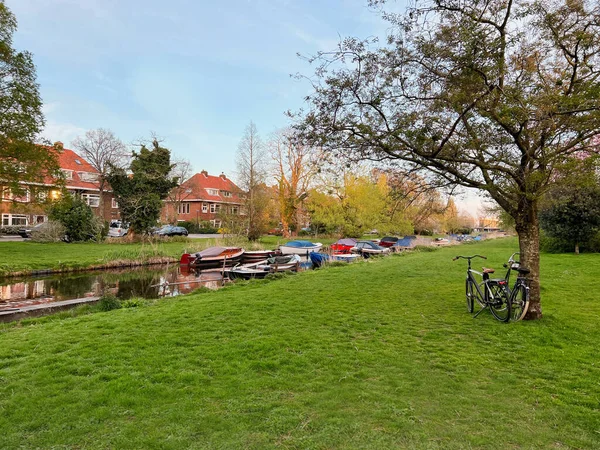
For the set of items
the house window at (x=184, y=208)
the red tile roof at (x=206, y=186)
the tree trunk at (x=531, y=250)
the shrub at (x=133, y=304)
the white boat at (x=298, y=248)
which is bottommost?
the shrub at (x=133, y=304)

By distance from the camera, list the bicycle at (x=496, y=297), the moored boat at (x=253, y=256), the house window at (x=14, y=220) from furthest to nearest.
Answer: the house window at (x=14, y=220) → the moored boat at (x=253, y=256) → the bicycle at (x=496, y=297)

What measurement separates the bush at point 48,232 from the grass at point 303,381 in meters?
22.7

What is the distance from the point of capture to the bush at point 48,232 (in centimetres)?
2680

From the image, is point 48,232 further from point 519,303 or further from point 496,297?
point 519,303

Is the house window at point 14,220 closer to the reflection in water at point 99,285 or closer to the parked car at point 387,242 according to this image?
the reflection in water at point 99,285

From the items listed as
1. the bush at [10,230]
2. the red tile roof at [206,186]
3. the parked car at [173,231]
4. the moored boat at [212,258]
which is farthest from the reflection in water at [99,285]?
the red tile roof at [206,186]

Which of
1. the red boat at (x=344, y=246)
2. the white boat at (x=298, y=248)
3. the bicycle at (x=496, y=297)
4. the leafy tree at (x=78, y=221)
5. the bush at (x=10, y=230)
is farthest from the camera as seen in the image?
the bush at (x=10, y=230)

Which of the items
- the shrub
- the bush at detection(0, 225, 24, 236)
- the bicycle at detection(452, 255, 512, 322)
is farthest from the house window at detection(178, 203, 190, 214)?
the bicycle at detection(452, 255, 512, 322)

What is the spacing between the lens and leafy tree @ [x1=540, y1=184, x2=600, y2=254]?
792 inches

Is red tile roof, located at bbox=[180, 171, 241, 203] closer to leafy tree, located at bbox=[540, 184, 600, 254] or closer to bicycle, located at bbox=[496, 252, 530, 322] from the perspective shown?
leafy tree, located at bbox=[540, 184, 600, 254]

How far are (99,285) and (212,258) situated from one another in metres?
7.20

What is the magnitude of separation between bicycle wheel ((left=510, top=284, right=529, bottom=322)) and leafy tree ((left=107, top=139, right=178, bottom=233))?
3137cm

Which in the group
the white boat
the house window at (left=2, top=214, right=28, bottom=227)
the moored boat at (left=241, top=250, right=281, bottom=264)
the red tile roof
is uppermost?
the red tile roof

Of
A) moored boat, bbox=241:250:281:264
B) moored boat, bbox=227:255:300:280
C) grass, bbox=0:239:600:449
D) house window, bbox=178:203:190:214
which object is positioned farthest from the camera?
house window, bbox=178:203:190:214
